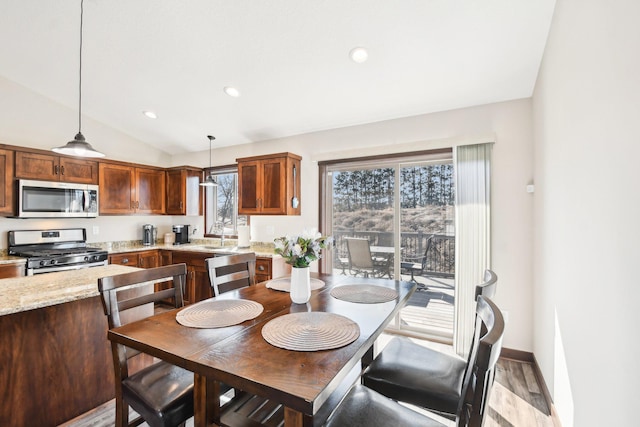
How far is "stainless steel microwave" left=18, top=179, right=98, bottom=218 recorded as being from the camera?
11.0ft

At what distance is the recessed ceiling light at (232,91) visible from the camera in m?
3.14

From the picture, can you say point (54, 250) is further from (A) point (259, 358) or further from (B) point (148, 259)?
(A) point (259, 358)

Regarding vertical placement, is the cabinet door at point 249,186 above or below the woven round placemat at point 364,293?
above

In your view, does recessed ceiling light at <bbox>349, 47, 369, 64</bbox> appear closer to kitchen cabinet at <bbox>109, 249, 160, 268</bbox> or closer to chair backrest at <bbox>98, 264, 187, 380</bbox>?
chair backrest at <bbox>98, 264, 187, 380</bbox>

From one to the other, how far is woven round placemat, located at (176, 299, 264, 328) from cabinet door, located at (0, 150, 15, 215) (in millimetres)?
3236

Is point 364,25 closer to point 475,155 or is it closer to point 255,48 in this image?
point 255,48

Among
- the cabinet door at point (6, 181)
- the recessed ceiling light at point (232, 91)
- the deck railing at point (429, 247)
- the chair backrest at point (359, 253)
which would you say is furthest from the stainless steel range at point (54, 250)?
the deck railing at point (429, 247)

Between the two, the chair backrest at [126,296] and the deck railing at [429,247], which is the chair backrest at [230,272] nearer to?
the chair backrest at [126,296]

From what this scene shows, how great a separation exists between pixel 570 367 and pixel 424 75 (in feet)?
7.54

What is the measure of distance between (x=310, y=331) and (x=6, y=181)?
4.01 m

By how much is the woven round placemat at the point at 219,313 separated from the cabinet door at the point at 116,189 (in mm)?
3407

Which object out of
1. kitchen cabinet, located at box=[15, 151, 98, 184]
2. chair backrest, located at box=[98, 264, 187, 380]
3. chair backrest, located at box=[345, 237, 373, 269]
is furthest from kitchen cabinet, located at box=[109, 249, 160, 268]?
chair backrest, located at box=[345, 237, 373, 269]

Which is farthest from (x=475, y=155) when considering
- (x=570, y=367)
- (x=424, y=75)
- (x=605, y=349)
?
(x=605, y=349)

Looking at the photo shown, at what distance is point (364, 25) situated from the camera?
7.06 feet
